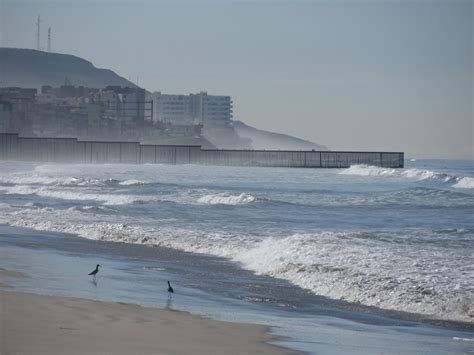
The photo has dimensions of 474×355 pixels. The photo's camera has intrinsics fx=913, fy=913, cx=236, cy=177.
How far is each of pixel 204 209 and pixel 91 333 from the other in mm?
16905

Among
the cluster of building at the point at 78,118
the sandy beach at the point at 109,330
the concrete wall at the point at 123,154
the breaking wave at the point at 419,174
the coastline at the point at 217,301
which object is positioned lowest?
the coastline at the point at 217,301

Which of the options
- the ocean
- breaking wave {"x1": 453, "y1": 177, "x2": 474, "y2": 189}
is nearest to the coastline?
the ocean

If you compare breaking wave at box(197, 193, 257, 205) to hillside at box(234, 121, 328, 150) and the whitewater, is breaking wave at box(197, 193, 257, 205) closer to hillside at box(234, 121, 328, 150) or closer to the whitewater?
the whitewater

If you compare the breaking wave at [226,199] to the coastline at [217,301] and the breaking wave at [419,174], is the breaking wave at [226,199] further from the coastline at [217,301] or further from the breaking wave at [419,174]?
the breaking wave at [419,174]

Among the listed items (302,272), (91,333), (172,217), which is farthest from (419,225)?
(91,333)

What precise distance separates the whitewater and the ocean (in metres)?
0.02

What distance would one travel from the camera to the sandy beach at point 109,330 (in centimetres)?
657

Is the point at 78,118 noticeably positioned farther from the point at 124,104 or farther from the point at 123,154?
the point at 123,154

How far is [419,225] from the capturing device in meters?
19.5

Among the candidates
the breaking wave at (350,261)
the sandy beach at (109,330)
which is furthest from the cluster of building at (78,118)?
the sandy beach at (109,330)

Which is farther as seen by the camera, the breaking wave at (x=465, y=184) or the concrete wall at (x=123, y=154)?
the concrete wall at (x=123, y=154)

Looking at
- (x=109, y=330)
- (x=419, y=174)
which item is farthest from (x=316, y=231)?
(x=419, y=174)

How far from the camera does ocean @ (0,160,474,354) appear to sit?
35.0ft

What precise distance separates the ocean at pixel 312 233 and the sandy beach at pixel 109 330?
1.91 m
